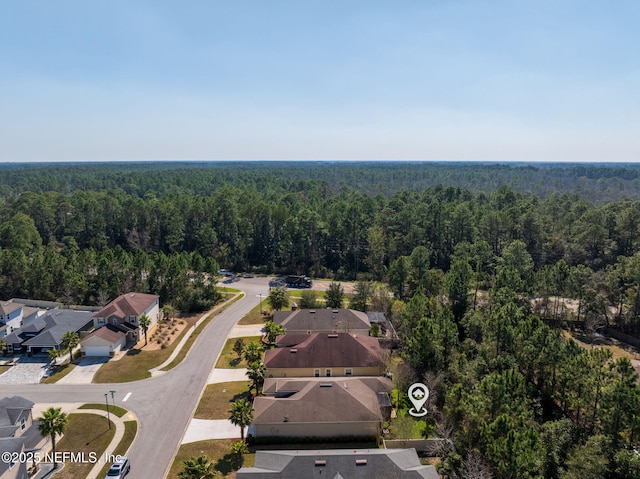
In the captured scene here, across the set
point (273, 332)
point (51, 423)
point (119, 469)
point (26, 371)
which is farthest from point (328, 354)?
point (26, 371)

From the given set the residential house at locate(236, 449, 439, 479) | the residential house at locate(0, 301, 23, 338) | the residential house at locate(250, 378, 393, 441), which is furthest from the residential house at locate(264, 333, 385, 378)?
the residential house at locate(0, 301, 23, 338)

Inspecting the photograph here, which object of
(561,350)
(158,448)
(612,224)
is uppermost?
(612,224)

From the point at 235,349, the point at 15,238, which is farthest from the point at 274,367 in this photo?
the point at 15,238

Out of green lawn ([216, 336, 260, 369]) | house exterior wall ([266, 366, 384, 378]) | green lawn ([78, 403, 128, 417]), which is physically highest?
house exterior wall ([266, 366, 384, 378])

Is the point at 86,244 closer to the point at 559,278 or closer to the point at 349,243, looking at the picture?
the point at 349,243

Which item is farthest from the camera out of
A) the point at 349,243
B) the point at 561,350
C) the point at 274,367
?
the point at 349,243

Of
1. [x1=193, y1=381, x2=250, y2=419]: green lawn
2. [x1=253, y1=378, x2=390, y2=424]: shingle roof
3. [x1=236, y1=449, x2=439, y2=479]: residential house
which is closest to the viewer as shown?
[x1=236, y1=449, x2=439, y2=479]: residential house

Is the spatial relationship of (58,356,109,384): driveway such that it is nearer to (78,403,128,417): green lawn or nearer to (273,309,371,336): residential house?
(78,403,128,417): green lawn
